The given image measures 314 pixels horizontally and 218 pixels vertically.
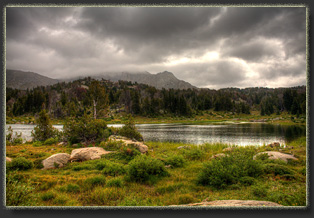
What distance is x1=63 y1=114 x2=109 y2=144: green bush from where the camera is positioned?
1362 cm

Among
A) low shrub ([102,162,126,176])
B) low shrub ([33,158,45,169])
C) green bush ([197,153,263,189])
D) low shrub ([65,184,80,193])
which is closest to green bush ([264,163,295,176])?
green bush ([197,153,263,189])

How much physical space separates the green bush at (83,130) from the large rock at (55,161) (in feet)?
14.7

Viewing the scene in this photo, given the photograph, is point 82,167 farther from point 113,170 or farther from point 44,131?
point 44,131

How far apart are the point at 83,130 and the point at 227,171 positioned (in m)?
12.0

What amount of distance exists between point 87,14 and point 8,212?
620cm

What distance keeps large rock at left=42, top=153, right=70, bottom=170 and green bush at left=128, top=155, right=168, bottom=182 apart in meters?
4.59

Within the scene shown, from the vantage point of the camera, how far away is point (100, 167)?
834 centimetres

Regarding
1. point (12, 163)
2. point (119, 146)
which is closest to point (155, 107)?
point (119, 146)

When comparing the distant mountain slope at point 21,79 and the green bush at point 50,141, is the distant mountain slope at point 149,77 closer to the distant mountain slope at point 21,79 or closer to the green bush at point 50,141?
the distant mountain slope at point 21,79

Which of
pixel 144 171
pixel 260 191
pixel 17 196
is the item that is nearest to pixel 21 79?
pixel 17 196

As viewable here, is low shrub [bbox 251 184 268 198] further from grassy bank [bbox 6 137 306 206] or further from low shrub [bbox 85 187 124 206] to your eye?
low shrub [bbox 85 187 124 206]

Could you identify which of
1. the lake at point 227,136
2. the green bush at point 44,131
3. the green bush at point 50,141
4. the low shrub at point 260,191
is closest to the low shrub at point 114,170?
the low shrub at point 260,191

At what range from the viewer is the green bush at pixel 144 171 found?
6.55m

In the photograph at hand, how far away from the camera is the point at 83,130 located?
44.8 ft
